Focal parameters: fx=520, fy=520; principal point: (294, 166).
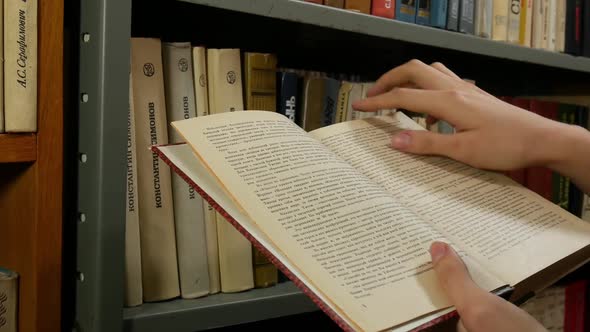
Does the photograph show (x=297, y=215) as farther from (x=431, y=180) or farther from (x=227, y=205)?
(x=431, y=180)

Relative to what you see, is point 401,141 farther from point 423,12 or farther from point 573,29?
point 573,29

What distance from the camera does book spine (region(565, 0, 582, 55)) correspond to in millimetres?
1016

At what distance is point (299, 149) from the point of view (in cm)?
49

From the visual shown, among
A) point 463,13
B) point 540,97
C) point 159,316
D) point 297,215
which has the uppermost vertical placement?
point 463,13

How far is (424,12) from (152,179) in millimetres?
495

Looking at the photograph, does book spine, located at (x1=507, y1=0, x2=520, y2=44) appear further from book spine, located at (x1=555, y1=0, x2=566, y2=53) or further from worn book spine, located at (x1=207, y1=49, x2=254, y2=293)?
worn book spine, located at (x1=207, y1=49, x2=254, y2=293)

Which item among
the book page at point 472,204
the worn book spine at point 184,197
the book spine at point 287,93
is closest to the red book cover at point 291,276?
the book page at point 472,204

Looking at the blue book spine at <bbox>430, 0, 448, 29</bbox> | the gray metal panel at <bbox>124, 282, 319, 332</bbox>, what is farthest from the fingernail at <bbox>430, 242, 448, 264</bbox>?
the blue book spine at <bbox>430, 0, 448, 29</bbox>

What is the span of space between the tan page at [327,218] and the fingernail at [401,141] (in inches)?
3.8

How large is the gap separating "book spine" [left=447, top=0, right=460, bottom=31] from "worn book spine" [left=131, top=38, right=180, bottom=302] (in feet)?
1.56

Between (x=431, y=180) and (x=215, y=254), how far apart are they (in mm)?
289

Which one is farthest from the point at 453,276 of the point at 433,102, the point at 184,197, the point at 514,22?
the point at 514,22

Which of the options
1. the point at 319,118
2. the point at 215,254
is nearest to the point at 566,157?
the point at 319,118

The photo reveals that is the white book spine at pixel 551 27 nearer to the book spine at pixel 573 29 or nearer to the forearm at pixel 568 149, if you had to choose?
the book spine at pixel 573 29
